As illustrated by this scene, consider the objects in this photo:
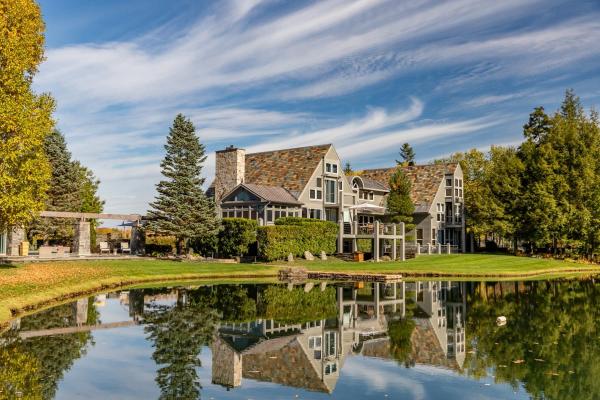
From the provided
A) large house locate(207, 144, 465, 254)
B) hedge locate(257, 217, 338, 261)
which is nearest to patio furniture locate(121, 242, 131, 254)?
large house locate(207, 144, 465, 254)

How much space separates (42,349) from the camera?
14.9m

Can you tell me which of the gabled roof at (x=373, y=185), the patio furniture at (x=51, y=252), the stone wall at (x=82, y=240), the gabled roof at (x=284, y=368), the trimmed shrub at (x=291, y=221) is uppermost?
the gabled roof at (x=373, y=185)

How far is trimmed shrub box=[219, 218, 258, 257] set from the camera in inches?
1880

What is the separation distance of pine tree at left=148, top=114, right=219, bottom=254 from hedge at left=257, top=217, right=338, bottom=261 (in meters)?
4.29

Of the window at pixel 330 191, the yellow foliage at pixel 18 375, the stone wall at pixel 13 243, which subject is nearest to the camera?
the yellow foliage at pixel 18 375

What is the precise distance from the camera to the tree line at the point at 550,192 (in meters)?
61.2

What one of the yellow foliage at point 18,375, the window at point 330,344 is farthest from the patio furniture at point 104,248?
the yellow foliage at point 18,375

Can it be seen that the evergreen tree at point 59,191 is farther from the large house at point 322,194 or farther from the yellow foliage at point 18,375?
the yellow foliage at point 18,375

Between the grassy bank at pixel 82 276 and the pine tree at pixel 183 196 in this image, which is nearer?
the grassy bank at pixel 82 276

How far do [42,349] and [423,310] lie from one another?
47.5 ft

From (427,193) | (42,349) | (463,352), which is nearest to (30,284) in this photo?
(42,349)

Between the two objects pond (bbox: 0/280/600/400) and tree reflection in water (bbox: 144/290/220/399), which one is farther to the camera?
tree reflection in water (bbox: 144/290/220/399)

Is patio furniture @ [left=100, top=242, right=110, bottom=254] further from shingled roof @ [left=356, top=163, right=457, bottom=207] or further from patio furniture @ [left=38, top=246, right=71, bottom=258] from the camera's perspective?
shingled roof @ [left=356, top=163, right=457, bottom=207]

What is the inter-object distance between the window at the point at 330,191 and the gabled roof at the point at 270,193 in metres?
4.19
